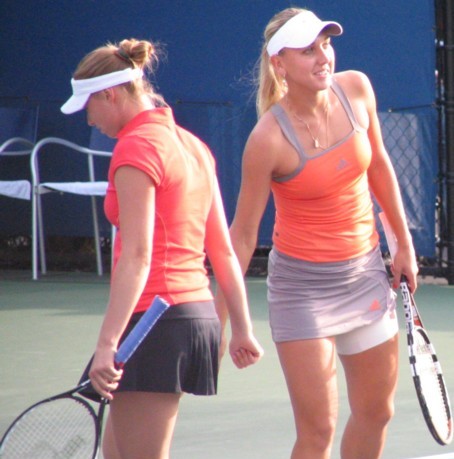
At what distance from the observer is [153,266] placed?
10.6 ft

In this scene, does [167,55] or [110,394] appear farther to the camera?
[167,55]

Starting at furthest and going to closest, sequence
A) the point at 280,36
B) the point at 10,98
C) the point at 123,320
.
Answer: the point at 10,98, the point at 280,36, the point at 123,320

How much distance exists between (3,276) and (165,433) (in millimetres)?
7788

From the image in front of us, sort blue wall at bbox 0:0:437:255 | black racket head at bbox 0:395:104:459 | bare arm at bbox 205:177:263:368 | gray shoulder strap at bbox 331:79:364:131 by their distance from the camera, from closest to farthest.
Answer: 1. black racket head at bbox 0:395:104:459
2. bare arm at bbox 205:177:263:368
3. gray shoulder strap at bbox 331:79:364:131
4. blue wall at bbox 0:0:437:255

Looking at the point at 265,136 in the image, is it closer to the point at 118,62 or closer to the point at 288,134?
the point at 288,134

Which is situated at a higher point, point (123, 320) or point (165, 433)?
point (123, 320)

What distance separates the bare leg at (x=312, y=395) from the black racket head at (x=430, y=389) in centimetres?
25

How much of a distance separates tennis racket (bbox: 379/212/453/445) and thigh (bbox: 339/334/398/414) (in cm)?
8

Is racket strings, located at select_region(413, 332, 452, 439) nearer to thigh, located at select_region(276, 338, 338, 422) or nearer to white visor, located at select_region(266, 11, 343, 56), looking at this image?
thigh, located at select_region(276, 338, 338, 422)

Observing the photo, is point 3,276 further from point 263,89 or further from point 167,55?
point 263,89

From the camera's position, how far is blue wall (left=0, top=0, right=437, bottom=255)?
9906 millimetres

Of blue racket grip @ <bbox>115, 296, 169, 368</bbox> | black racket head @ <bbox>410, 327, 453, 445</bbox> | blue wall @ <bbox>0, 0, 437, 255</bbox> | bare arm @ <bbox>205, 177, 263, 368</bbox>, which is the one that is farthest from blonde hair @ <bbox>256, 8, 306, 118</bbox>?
blue wall @ <bbox>0, 0, 437, 255</bbox>

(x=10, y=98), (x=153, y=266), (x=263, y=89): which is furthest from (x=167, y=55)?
(x=153, y=266)

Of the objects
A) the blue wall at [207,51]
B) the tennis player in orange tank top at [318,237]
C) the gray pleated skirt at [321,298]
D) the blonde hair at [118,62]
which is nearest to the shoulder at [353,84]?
the tennis player in orange tank top at [318,237]
